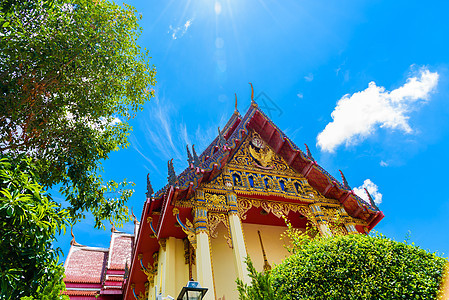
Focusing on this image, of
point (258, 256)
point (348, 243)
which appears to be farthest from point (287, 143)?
point (348, 243)

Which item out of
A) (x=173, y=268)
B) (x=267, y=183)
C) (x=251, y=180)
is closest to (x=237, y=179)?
(x=251, y=180)

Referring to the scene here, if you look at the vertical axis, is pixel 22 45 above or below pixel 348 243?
above

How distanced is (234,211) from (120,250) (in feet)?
40.4

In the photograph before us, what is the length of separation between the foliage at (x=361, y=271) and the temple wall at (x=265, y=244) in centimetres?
438

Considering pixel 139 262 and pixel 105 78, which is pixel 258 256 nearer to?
pixel 139 262

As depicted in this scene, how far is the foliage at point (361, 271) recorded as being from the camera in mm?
5578

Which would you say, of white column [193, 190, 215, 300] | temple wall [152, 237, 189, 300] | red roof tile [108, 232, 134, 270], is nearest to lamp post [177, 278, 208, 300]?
white column [193, 190, 215, 300]

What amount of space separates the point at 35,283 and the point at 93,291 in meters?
14.2

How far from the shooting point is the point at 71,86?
21.9 feet

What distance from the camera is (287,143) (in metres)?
11.9

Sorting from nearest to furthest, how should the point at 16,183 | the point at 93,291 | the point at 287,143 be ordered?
the point at 16,183 → the point at 287,143 → the point at 93,291

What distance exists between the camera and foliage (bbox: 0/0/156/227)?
226 inches

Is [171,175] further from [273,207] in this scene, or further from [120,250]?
[120,250]

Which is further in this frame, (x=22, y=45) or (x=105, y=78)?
(x=105, y=78)
